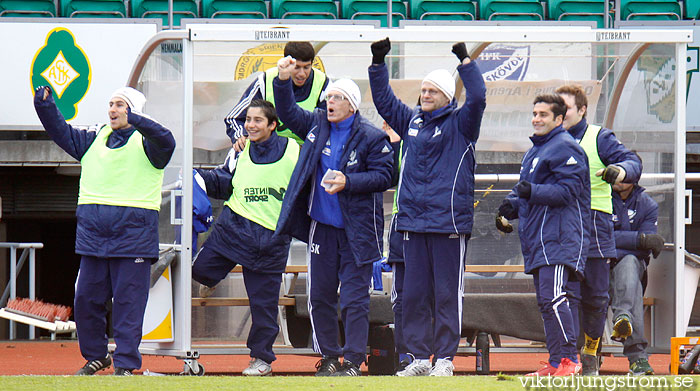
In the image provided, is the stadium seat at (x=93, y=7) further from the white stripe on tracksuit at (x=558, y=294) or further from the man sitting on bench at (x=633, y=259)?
the white stripe on tracksuit at (x=558, y=294)

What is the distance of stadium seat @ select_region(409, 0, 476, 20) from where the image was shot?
12336mm

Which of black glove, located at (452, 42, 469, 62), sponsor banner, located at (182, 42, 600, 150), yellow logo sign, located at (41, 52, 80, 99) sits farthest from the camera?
yellow logo sign, located at (41, 52, 80, 99)

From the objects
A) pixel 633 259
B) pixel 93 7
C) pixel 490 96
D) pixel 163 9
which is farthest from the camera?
pixel 163 9

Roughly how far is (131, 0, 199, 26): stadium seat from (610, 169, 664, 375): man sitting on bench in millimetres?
6813

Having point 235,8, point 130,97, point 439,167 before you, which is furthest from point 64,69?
point 439,167

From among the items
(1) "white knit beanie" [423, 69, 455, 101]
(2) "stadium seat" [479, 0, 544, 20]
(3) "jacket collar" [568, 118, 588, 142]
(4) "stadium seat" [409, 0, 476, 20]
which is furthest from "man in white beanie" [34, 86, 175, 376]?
(2) "stadium seat" [479, 0, 544, 20]

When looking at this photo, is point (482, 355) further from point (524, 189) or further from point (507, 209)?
point (524, 189)

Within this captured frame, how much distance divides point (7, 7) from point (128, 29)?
2.00 m

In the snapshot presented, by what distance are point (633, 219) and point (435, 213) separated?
1.83 m

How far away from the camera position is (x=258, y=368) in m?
6.13

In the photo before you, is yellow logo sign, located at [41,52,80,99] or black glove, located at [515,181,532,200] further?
yellow logo sign, located at [41,52,80,99]

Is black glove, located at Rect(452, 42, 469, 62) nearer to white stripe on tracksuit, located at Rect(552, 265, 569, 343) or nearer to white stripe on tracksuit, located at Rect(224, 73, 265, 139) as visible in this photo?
white stripe on tracksuit, located at Rect(552, 265, 569, 343)

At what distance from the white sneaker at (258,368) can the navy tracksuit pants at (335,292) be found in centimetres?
50

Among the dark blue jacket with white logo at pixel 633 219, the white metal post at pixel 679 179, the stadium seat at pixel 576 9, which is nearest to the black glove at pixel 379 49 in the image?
the dark blue jacket with white logo at pixel 633 219
